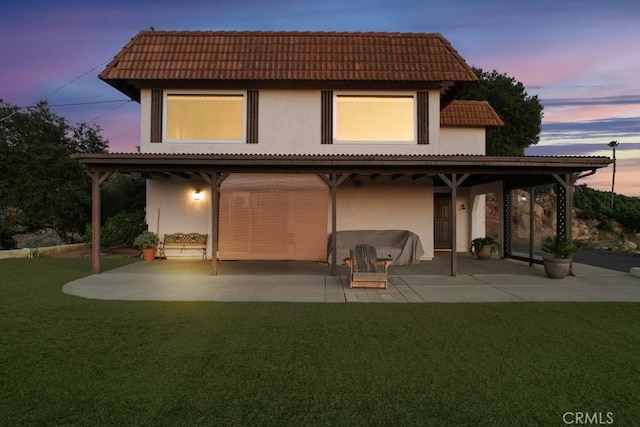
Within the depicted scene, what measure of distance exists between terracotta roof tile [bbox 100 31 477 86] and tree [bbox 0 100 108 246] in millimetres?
7237

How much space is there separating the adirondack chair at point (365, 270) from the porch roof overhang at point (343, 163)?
2.00m

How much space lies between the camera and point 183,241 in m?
12.1

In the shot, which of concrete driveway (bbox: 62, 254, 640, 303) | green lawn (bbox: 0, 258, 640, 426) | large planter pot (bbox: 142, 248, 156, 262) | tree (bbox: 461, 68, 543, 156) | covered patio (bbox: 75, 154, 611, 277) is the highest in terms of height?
tree (bbox: 461, 68, 543, 156)

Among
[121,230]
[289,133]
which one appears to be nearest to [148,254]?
[121,230]

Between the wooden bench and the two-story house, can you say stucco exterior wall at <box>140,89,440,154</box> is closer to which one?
the two-story house

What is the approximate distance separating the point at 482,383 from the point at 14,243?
20.3m

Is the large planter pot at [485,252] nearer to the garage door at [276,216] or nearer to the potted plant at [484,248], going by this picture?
the potted plant at [484,248]

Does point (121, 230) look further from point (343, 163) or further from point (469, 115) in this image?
point (469, 115)

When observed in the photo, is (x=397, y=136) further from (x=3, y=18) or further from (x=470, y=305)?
(x=3, y=18)

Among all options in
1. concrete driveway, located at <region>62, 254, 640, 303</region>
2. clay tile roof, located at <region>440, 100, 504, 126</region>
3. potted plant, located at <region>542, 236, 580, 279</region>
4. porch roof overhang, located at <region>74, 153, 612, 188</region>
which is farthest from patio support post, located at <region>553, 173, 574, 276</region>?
clay tile roof, located at <region>440, 100, 504, 126</region>

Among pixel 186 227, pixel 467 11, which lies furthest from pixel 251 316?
pixel 467 11

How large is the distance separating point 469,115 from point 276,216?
8.77 metres

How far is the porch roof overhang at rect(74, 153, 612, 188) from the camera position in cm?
895

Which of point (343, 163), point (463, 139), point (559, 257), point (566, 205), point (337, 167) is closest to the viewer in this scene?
point (343, 163)
